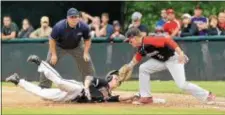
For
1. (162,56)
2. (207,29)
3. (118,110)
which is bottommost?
(118,110)

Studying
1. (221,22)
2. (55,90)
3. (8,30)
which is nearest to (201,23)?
(221,22)

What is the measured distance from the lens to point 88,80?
42.7 feet

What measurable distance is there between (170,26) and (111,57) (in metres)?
1.93

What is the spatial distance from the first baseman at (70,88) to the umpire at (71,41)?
0.63m

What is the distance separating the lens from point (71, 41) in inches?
540

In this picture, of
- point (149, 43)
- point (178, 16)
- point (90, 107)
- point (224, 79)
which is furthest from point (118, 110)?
point (178, 16)

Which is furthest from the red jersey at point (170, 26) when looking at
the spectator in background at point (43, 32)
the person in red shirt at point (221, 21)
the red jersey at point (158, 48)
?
the red jersey at point (158, 48)

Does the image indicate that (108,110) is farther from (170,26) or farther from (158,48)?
(170,26)

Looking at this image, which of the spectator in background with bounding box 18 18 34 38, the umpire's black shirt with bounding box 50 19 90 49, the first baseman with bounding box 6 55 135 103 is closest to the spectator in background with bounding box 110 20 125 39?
the spectator in background with bounding box 18 18 34 38

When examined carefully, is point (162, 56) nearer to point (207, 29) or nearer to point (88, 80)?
point (88, 80)

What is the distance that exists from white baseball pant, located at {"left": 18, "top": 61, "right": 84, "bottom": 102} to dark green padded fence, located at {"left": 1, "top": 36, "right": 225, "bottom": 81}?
6393 mm

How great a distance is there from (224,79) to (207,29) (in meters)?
1.48

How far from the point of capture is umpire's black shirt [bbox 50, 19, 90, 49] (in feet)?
44.0

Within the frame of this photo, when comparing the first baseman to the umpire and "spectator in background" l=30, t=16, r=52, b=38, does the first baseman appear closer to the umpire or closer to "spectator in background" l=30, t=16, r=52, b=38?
the umpire
